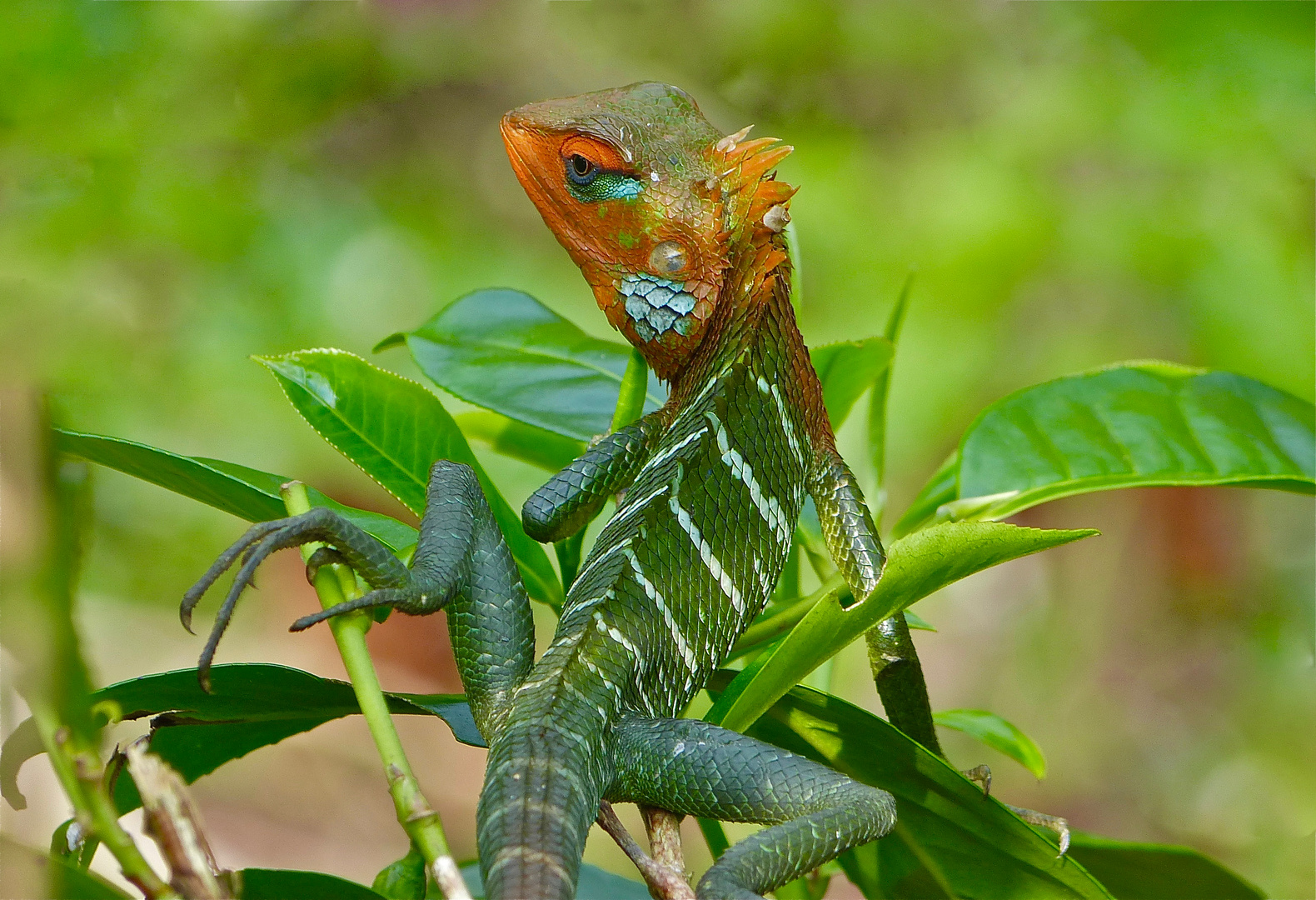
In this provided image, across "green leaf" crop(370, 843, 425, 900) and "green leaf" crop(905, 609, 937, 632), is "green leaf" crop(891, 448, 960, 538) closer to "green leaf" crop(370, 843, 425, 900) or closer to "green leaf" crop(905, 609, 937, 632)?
"green leaf" crop(905, 609, 937, 632)

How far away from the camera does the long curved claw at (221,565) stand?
1.25m

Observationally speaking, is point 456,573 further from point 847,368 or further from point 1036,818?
point 1036,818

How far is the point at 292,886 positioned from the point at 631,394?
0.85 m

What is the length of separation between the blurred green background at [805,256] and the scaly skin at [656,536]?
1.43 m

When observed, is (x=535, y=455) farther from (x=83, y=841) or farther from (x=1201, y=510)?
(x=1201, y=510)

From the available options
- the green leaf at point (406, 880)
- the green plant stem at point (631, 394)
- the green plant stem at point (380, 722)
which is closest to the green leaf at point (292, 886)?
the green leaf at point (406, 880)

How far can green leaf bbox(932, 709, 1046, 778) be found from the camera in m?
1.82

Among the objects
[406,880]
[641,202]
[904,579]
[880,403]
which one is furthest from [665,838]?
[641,202]

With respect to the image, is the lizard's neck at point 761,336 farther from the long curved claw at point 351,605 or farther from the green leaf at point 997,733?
the long curved claw at point 351,605

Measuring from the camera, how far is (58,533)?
68 cm

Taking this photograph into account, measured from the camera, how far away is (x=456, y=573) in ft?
4.93

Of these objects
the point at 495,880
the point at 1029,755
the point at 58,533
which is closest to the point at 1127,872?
the point at 1029,755

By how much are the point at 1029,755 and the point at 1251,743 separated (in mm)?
3448

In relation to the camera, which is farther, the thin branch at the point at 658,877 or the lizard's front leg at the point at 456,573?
the lizard's front leg at the point at 456,573
